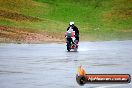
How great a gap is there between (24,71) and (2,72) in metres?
0.89

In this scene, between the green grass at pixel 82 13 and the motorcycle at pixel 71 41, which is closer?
the motorcycle at pixel 71 41

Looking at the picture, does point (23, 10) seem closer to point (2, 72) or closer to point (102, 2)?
point (102, 2)

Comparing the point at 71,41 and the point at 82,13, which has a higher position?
the point at 71,41

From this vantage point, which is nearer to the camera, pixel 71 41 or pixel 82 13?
pixel 71 41

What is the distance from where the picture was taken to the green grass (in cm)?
7936

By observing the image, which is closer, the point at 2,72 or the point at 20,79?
the point at 20,79

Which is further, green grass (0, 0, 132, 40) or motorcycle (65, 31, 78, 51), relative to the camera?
green grass (0, 0, 132, 40)

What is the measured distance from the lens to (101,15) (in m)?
93.3

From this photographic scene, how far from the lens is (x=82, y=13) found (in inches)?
3696

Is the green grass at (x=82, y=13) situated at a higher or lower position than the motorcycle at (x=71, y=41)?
lower

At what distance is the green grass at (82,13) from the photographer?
260 ft

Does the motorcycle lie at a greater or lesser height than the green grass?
greater

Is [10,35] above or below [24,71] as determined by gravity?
below

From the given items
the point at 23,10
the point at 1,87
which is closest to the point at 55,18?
the point at 23,10
